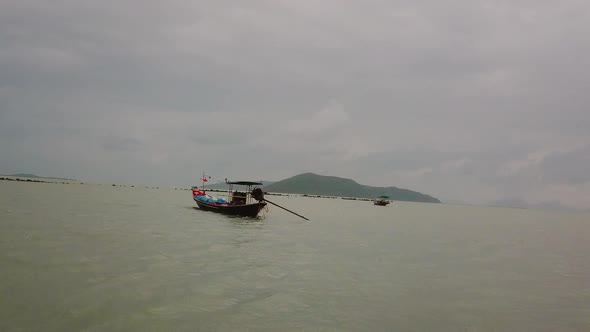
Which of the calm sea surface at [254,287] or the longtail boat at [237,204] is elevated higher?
the longtail boat at [237,204]

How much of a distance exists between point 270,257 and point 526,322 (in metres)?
11.0

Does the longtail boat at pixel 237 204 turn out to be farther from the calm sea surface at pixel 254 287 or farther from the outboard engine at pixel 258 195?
the calm sea surface at pixel 254 287

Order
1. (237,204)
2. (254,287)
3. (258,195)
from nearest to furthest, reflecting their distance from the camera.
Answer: (254,287)
(258,195)
(237,204)

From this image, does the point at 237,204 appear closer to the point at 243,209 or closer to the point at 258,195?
the point at 243,209

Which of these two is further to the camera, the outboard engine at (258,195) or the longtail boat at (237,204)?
the longtail boat at (237,204)

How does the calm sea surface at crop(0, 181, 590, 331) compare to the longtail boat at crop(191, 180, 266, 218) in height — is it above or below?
below

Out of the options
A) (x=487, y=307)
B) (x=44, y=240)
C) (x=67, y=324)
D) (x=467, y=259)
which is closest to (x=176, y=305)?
(x=67, y=324)

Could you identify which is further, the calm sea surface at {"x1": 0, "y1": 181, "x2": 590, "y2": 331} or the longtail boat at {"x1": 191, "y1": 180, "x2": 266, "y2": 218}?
the longtail boat at {"x1": 191, "y1": 180, "x2": 266, "y2": 218}

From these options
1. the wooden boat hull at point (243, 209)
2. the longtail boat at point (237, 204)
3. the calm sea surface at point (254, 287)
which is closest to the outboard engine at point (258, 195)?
the longtail boat at point (237, 204)

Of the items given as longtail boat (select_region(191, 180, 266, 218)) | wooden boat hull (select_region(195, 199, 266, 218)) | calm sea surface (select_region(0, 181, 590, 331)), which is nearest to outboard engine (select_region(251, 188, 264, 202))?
longtail boat (select_region(191, 180, 266, 218))

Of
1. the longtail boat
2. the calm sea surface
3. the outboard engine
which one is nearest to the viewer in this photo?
the calm sea surface

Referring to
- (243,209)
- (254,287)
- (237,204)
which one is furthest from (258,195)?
(254,287)

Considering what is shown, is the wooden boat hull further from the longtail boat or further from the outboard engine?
the outboard engine

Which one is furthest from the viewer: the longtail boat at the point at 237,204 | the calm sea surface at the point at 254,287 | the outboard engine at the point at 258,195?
the longtail boat at the point at 237,204
